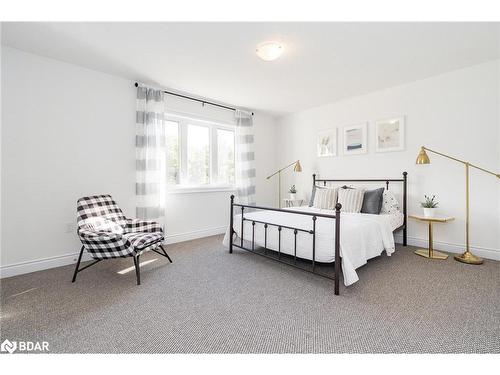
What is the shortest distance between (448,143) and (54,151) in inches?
205

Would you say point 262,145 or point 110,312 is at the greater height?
point 262,145

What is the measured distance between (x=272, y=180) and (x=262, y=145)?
0.85 meters

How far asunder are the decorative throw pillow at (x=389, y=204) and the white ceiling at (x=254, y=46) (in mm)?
1725

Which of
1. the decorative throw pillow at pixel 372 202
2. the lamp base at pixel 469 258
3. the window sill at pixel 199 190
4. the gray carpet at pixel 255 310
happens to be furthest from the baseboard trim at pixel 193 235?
the lamp base at pixel 469 258

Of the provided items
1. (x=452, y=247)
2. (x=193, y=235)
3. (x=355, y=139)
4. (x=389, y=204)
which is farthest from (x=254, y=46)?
(x=452, y=247)

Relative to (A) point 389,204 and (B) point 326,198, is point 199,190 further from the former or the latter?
(A) point 389,204

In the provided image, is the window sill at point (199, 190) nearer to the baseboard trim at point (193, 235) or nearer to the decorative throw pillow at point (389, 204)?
the baseboard trim at point (193, 235)

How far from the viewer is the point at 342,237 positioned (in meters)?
2.34

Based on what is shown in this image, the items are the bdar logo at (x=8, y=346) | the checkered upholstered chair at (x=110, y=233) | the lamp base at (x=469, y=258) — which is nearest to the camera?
the bdar logo at (x=8, y=346)

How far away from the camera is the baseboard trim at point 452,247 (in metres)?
3.11

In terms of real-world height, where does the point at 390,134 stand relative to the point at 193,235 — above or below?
above
